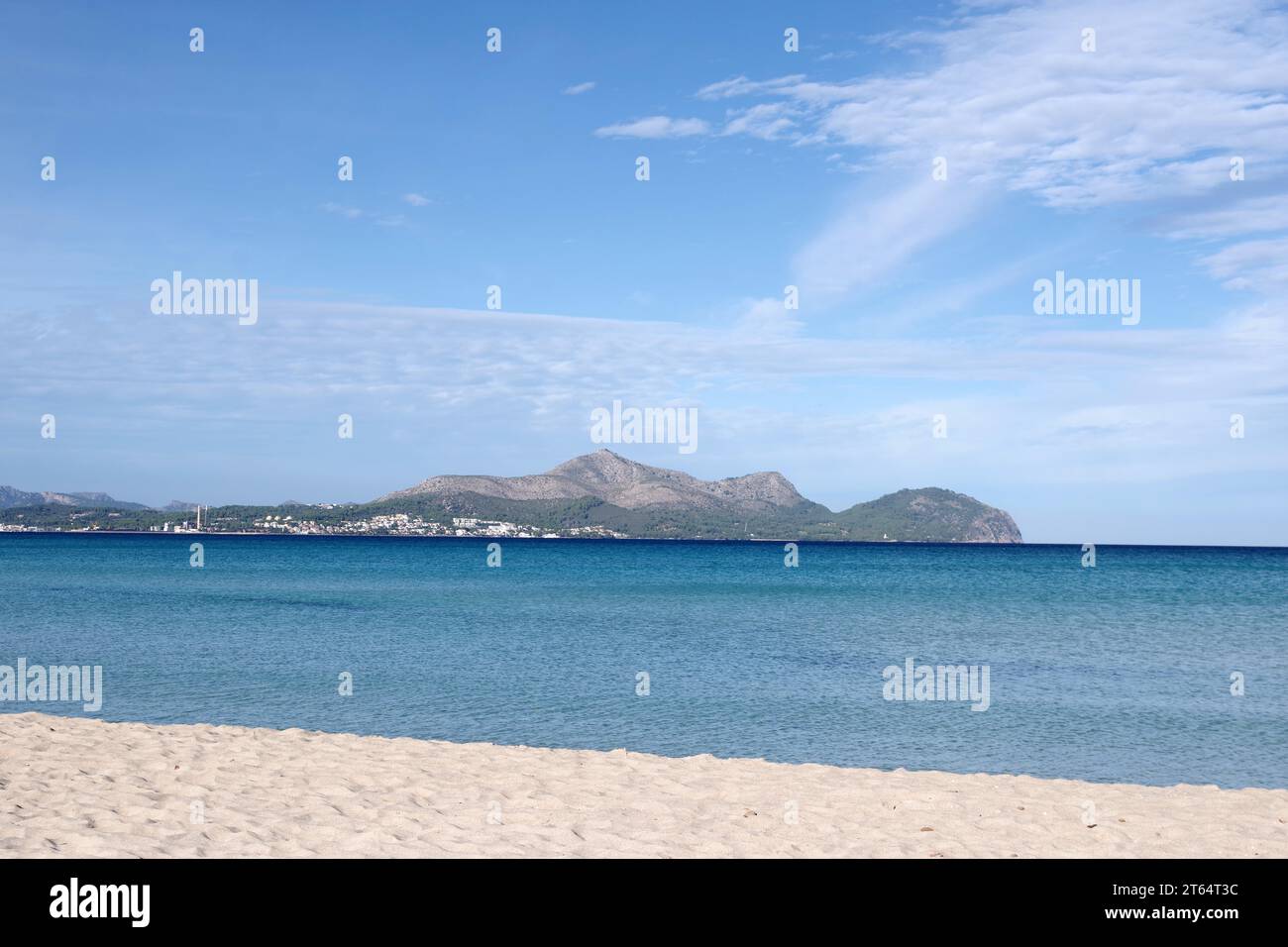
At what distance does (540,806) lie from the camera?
39.7 ft

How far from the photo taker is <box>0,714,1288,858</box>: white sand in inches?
409

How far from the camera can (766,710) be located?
21.8 m

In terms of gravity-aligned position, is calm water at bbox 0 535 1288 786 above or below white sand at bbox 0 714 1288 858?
below

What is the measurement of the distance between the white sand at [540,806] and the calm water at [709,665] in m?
3.08

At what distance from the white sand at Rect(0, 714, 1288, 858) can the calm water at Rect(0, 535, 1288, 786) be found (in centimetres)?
308

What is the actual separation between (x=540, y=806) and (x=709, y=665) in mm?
17156

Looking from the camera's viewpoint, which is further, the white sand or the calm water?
the calm water

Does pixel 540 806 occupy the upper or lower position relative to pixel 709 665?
upper

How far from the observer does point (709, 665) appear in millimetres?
28906

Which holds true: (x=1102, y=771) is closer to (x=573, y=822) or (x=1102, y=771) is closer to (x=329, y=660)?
(x=573, y=822)

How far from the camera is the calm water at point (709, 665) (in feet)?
62.5

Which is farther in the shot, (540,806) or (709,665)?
(709,665)
